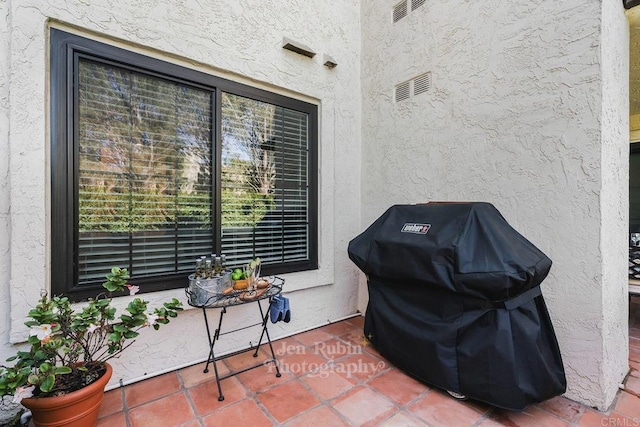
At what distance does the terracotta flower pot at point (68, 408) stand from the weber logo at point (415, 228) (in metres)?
2.40

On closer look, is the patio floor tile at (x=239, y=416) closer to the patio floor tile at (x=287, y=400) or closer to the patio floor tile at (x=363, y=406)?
the patio floor tile at (x=287, y=400)

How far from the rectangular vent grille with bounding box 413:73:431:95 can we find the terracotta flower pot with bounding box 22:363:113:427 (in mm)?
3707

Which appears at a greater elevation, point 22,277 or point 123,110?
point 123,110

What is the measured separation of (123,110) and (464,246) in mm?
2863

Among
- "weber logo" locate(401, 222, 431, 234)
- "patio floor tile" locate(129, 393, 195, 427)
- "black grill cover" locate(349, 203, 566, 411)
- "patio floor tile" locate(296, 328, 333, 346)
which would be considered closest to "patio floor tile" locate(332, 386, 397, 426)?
"black grill cover" locate(349, 203, 566, 411)

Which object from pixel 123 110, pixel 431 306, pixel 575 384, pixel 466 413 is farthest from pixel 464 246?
pixel 123 110

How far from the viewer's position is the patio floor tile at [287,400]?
6.48 ft

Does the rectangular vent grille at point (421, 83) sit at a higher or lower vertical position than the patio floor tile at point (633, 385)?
higher

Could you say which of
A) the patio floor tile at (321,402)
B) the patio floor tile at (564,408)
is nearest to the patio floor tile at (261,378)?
the patio floor tile at (321,402)

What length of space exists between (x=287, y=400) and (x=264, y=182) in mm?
2028

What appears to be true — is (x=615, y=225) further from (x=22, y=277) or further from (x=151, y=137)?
(x=22, y=277)

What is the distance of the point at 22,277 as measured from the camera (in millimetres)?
1917

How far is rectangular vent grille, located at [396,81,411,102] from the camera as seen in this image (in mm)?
3230

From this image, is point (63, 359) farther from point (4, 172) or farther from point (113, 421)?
point (4, 172)
